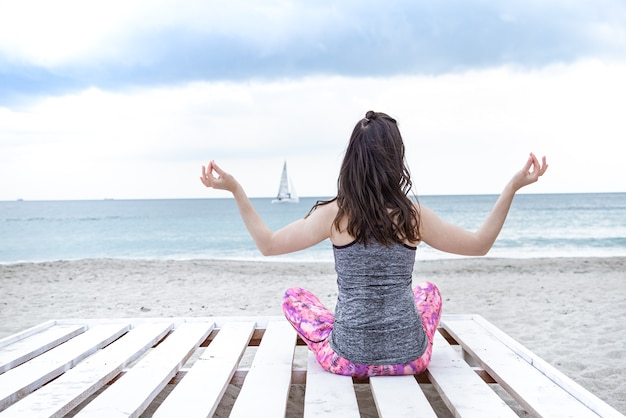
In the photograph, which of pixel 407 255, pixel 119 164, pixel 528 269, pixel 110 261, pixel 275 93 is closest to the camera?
pixel 407 255

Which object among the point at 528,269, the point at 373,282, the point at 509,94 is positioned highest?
the point at 509,94

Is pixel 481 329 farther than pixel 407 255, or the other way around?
pixel 481 329

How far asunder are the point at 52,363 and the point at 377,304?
162 centimetres

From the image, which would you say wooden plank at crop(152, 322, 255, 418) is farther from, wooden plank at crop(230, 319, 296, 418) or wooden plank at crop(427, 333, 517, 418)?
wooden plank at crop(427, 333, 517, 418)

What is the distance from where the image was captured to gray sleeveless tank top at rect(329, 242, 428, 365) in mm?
2330

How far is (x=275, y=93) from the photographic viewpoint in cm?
3052

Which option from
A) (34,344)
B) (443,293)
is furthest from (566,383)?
(443,293)

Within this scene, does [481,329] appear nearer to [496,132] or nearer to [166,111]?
[496,132]

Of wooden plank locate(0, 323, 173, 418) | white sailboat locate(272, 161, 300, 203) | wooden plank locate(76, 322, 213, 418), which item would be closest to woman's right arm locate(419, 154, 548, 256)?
wooden plank locate(76, 322, 213, 418)

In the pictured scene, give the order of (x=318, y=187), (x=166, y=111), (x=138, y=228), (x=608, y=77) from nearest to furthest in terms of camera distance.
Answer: (x=608, y=77)
(x=138, y=228)
(x=166, y=111)
(x=318, y=187)

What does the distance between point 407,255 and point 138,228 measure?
3391 cm

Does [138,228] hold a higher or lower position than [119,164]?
lower

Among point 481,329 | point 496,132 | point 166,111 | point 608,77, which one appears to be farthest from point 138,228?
point 481,329

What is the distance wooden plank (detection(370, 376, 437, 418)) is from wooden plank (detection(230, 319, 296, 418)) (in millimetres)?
370
